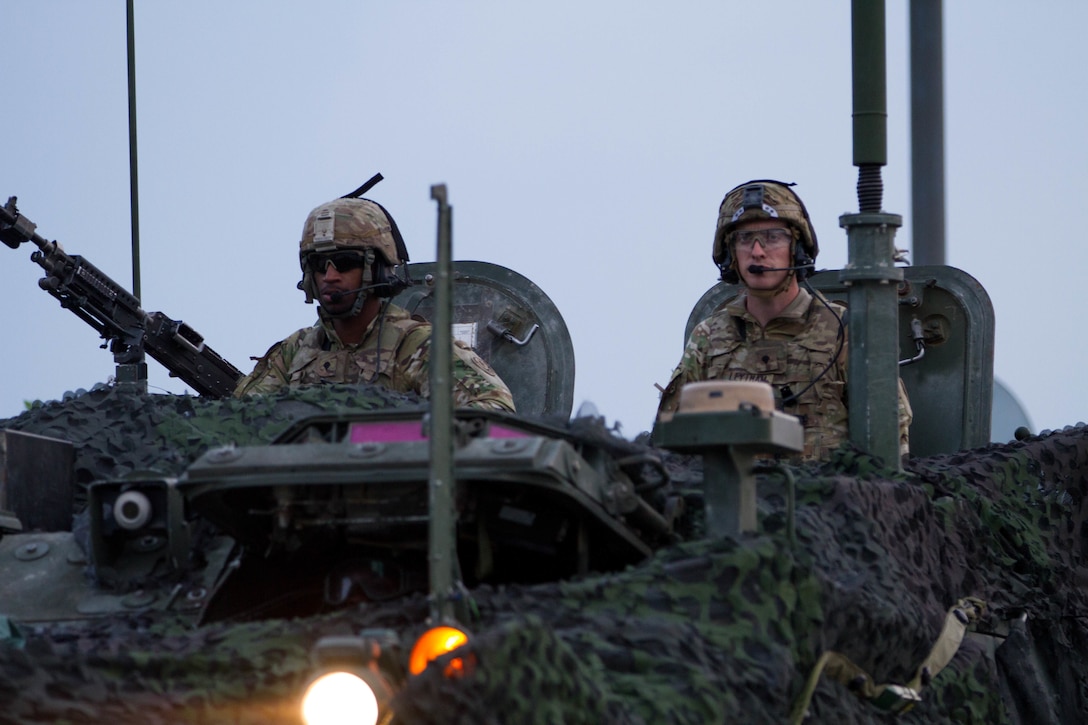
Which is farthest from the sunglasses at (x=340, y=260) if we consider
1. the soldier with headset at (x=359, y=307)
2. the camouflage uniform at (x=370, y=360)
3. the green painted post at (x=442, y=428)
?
the green painted post at (x=442, y=428)

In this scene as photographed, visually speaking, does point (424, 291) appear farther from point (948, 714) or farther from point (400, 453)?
point (400, 453)

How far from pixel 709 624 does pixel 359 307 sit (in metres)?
4.20

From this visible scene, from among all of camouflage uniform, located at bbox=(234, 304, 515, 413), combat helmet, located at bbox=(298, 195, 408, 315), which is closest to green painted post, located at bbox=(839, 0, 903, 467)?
camouflage uniform, located at bbox=(234, 304, 515, 413)

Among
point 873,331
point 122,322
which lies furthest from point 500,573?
point 122,322

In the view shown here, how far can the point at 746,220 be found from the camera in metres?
7.60

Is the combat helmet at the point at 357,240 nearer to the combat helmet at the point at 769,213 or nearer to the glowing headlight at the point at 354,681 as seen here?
the combat helmet at the point at 769,213

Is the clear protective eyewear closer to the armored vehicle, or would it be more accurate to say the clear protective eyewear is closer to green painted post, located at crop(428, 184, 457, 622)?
the armored vehicle

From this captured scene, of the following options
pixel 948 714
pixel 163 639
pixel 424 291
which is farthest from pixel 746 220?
pixel 163 639

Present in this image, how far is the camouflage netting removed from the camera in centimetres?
344

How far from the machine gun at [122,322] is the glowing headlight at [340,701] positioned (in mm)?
5433

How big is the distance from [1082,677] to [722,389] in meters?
2.29

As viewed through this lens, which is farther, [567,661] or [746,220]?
[746,220]

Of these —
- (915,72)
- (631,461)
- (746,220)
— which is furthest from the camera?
(915,72)

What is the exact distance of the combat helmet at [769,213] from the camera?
7.55 metres
